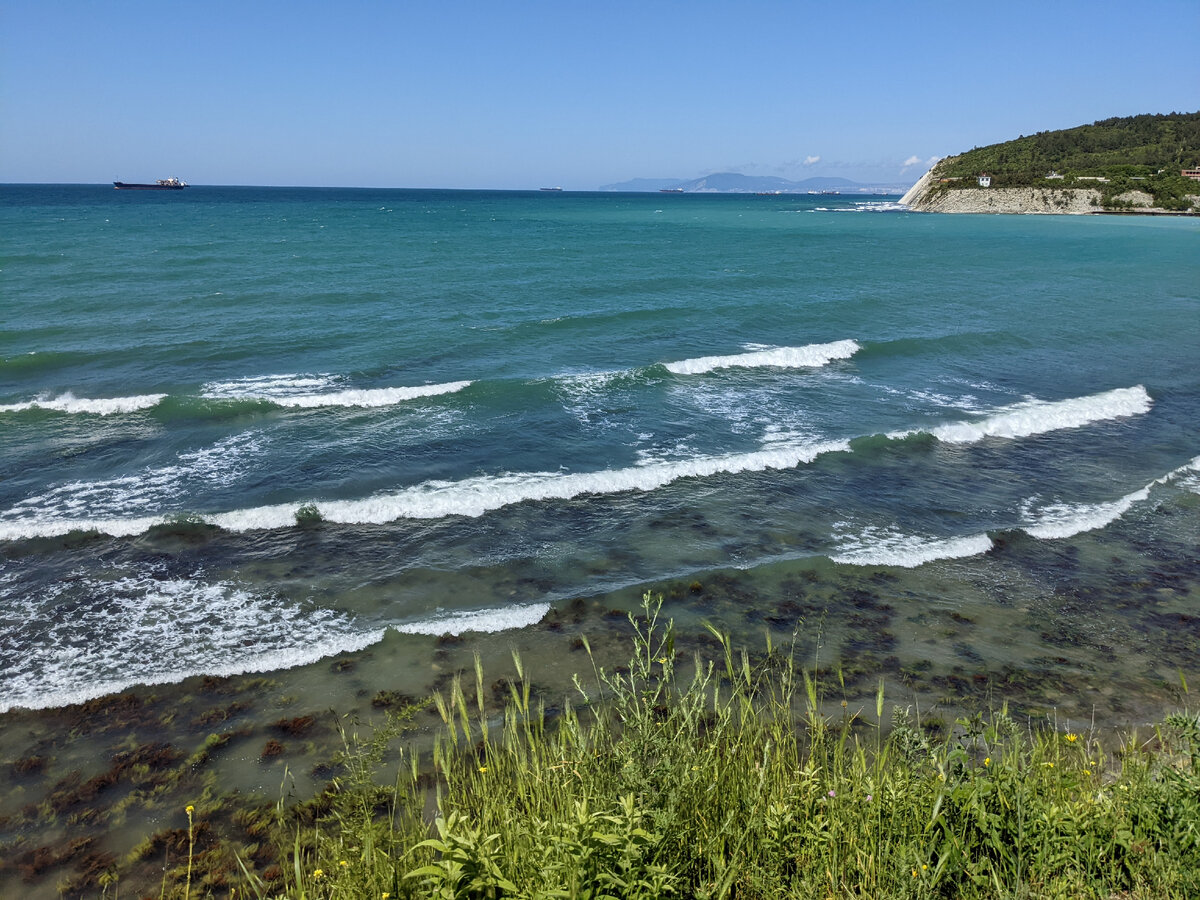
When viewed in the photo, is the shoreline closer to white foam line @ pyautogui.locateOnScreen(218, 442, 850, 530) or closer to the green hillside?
white foam line @ pyautogui.locateOnScreen(218, 442, 850, 530)

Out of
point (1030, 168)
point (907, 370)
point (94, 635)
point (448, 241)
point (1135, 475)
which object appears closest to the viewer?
point (94, 635)

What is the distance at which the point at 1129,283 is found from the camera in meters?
39.4

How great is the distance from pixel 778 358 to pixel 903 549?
13.1 metres

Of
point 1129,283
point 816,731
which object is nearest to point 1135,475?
point 816,731

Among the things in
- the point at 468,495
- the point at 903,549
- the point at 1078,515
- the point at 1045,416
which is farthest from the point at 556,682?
the point at 1045,416

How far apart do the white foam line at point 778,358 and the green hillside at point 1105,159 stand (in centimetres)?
10075

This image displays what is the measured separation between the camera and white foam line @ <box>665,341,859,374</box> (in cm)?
2250

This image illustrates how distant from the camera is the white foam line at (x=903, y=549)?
11219mm

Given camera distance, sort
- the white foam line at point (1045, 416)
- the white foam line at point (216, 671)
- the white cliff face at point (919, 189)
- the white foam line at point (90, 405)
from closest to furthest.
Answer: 1. the white foam line at point (216, 671)
2. the white foam line at point (1045, 416)
3. the white foam line at point (90, 405)
4. the white cliff face at point (919, 189)

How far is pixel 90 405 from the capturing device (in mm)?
18203

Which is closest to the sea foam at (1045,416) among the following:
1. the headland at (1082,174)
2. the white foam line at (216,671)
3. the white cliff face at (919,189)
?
the white foam line at (216,671)

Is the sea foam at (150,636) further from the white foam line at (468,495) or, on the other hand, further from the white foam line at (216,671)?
the white foam line at (468,495)

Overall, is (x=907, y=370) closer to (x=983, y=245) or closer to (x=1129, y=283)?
(x=1129, y=283)

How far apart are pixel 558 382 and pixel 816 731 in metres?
15.9
